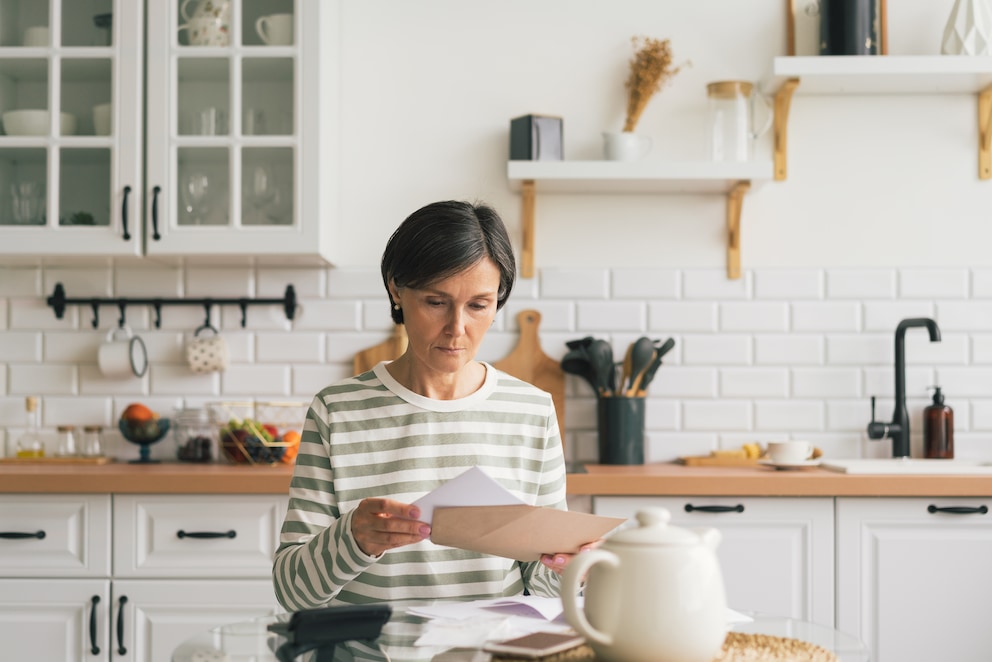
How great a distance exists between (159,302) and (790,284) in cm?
202

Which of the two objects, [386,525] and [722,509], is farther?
[722,509]

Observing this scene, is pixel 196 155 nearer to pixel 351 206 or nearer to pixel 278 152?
pixel 278 152

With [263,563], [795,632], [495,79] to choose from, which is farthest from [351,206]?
[795,632]

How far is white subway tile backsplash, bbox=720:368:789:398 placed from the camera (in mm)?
3145

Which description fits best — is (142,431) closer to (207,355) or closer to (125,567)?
(207,355)

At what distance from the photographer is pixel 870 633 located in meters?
2.55

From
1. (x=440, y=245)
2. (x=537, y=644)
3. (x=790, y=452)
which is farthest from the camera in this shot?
(x=790, y=452)

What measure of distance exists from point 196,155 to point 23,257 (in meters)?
0.61

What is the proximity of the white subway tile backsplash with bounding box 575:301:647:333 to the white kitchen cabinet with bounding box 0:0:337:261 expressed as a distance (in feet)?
2.73

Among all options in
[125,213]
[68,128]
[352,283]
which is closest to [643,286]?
[352,283]

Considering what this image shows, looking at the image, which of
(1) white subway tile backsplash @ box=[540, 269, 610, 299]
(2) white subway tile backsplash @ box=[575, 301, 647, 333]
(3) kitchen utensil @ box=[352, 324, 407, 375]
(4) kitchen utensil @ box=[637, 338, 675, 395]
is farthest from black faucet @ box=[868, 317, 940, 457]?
(3) kitchen utensil @ box=[352, 324, 407, 375]

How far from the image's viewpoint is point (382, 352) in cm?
316

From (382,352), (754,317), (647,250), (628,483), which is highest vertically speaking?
(647,250)

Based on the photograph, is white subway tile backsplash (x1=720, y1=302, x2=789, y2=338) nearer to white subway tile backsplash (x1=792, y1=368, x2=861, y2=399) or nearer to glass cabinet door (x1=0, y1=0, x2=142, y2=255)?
white subway tile backsplash (x1=792, y1=368, x2=861, y2=399)
